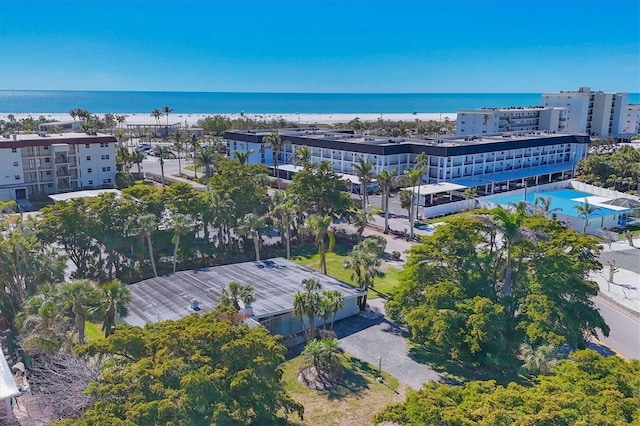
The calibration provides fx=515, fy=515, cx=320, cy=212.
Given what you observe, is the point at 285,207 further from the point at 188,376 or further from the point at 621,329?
the point at 621,329

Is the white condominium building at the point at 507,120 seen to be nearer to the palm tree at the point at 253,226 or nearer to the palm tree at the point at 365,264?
the palm tree at the point at 253,226

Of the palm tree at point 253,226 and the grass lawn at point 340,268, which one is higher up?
the palm tree at point 253,226

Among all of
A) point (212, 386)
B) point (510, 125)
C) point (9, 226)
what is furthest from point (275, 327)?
point (510, 125)

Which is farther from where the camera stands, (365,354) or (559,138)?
(559,138)

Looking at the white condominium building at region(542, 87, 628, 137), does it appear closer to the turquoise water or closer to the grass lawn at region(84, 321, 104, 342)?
the turquoise water

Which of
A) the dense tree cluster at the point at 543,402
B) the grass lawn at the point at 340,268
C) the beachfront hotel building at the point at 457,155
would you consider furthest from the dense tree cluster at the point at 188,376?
the beachfront hotel building at the point at 457,155

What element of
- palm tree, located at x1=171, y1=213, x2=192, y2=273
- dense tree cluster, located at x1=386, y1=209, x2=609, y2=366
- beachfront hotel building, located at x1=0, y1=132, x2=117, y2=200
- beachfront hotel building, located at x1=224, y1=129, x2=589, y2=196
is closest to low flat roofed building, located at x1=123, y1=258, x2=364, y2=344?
palm tree, located at x1=171, y1=213, x2=192, y2=273

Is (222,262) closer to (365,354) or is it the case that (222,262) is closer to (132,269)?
(132,269)
